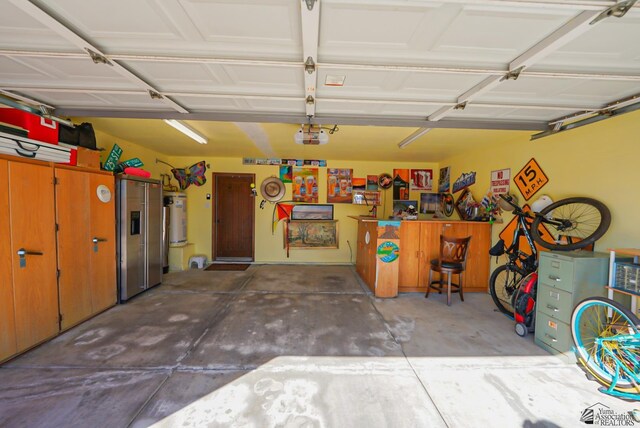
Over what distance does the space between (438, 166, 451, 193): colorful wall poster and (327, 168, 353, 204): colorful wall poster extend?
2285mm

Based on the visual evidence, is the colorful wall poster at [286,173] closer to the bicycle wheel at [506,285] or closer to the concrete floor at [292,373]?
the concrete floor at [292,373]

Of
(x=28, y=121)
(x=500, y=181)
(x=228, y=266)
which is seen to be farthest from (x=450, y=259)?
(x=28, y=121)

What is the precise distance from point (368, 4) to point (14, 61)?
2.85 metres

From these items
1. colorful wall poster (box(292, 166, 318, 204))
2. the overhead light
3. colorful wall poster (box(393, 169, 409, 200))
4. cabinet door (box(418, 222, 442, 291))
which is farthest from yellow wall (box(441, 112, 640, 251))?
colorful wall poster (box(292, 166, 318, 204))

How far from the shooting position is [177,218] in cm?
576

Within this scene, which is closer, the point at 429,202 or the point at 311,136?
the point at 311,136

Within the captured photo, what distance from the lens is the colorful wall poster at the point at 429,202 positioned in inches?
253

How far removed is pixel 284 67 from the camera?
6.60 feet

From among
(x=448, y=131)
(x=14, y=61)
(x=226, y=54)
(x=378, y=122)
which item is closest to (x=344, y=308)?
(x=378, y=122)

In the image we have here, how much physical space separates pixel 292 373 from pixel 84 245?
3130mm

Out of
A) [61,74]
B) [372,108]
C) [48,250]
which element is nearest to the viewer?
[61,74]

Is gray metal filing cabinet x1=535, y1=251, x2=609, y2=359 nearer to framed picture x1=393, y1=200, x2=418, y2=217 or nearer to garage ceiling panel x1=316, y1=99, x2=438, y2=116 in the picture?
garage ceiling panel x1=316, y1=99, x2=438, y2=116

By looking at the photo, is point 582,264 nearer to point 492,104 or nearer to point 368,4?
point 492,104

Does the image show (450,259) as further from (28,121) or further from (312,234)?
(28,121)
